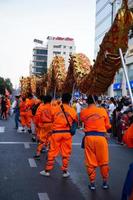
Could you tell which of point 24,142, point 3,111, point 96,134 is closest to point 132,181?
point 96,134

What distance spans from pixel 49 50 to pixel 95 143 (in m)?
139

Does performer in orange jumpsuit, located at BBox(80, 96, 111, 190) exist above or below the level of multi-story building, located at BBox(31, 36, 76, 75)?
below

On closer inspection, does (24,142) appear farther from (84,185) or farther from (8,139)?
(84,185)

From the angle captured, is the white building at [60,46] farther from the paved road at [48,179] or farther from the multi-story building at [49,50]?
the paved road at [48,179]

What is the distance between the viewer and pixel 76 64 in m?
11.0

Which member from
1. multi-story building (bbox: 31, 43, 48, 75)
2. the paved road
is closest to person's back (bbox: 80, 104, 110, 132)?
the paved road

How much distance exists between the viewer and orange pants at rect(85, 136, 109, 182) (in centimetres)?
784

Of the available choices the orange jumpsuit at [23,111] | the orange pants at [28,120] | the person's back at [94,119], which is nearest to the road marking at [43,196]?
the person's back at [94,119]

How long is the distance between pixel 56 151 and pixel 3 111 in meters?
20.9

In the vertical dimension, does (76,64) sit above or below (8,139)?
above

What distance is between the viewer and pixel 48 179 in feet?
28.4

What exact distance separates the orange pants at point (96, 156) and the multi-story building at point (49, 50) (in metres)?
133

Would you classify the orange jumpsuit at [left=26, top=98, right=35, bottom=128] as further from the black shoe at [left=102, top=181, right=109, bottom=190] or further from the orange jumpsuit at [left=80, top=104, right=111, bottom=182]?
the black shoe at [left=102, top=181, right=109, bottom=190]

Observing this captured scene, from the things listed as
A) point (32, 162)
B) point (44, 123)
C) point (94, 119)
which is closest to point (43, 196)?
point (94, 119)
